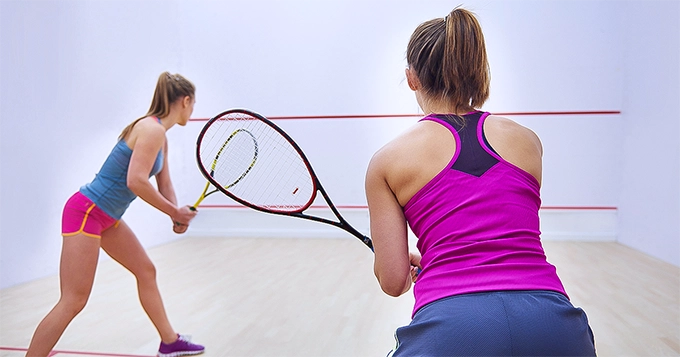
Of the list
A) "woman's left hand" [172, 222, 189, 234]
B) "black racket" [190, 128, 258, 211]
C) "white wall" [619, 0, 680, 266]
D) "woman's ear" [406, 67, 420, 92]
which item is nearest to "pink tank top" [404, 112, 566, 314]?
"woman's ear" [406, 67, 420, 92]

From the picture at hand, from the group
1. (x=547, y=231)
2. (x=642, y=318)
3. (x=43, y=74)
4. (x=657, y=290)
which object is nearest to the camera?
(x=642, y=318)

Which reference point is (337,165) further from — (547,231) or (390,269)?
(390,269)

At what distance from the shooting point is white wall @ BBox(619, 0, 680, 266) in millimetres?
3750

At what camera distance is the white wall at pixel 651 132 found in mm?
3750

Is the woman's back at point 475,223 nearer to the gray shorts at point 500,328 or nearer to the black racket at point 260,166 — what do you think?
the gray shorts at point 500,328

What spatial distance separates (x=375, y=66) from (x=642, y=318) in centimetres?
307

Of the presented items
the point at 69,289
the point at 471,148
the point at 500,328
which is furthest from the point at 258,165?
the point at 500,328

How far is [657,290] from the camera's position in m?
3.10

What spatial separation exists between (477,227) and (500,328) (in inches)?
5.2

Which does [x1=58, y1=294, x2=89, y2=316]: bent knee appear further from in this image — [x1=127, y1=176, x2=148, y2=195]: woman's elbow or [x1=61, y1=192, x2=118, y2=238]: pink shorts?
[x1=127, y1=176, x2=148, y2=195]: woman's elbow

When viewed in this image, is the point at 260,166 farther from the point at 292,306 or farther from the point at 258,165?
the point at 292,306

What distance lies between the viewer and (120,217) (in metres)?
2.07

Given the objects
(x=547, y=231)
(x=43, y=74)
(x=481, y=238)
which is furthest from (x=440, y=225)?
(x=547, y=231)

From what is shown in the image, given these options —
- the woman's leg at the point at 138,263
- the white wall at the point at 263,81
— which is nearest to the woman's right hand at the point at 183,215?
the woman's leg at the point at 138,263
